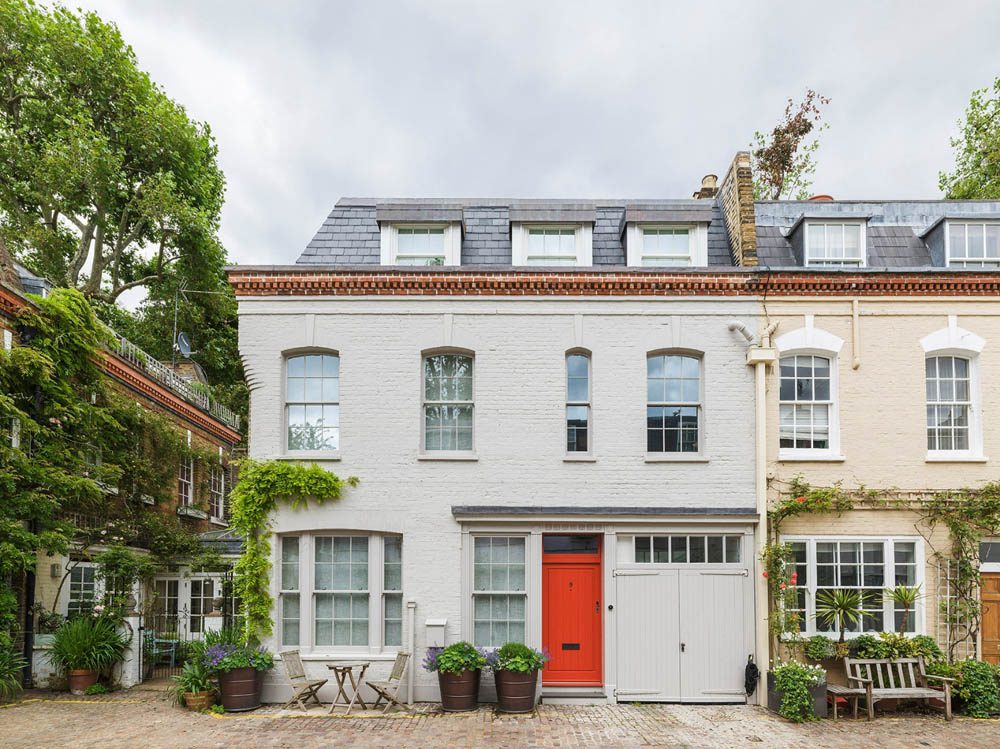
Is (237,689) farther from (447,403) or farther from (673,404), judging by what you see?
(673,404)

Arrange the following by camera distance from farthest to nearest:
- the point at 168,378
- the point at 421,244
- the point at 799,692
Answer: the point at 168,378 → the point at 421,244 → the point at 799,692

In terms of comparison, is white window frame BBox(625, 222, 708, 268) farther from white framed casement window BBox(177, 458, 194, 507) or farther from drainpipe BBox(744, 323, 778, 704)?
white framed casement window BBox(177, 458, 194, 507)

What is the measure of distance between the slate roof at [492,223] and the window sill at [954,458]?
191 inches

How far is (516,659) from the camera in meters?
11.2

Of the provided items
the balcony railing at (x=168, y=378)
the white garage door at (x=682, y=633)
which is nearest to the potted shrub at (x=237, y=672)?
the white garage door at (x=682, y=633)

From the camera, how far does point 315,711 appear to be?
11398 millimetres

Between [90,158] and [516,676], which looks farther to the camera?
[90,158]

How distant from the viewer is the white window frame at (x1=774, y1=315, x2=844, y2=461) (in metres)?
12.7

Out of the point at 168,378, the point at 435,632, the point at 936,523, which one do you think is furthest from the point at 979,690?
the point at 168,378

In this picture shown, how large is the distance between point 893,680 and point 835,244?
762 centimetres

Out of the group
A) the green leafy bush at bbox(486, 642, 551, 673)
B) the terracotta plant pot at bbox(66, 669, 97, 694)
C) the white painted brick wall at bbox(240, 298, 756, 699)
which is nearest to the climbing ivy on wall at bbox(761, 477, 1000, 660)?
the white painted brick wall at bbox(240, 298, 756, 699)

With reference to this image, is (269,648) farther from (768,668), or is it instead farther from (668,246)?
(668,246)

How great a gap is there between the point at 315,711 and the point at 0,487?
666cm

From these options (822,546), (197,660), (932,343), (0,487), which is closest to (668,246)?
(932,343)
